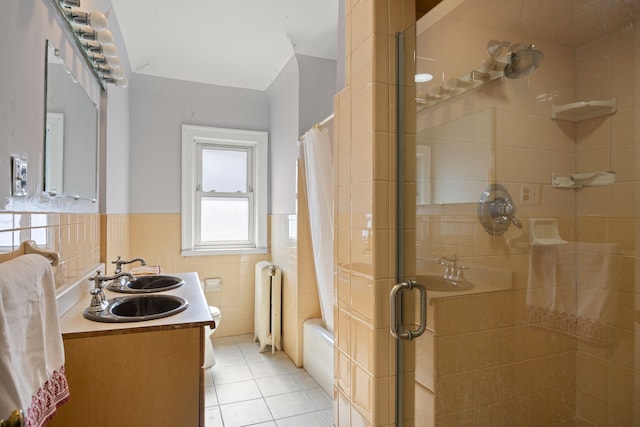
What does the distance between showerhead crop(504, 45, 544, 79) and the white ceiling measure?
A: 153cm

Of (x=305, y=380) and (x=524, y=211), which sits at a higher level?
(x=524, y=211)

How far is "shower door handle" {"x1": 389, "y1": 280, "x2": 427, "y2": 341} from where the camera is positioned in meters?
1.21

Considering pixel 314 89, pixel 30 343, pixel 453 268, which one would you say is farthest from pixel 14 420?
pixel 314 89

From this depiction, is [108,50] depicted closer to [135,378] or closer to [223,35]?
[223,35]

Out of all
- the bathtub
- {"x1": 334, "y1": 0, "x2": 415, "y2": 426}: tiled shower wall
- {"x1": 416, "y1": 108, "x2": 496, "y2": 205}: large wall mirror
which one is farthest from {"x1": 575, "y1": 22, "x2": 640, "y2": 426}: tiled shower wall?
the bathtub

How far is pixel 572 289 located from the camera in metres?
1.06

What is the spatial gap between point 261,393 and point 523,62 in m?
2.44

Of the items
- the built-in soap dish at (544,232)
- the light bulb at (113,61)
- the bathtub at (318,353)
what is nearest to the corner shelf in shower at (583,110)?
the built-in soap dish at (544,232)

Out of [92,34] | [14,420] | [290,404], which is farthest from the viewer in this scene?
[290,404]

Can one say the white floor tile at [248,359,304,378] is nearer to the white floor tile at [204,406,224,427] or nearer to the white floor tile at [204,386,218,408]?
the white floor tile at [204,386,218,408]

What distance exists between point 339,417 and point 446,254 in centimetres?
82

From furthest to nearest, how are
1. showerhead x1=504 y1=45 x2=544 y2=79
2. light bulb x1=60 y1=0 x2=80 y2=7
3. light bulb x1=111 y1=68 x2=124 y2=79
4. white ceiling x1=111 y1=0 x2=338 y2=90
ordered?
white ceiling x1=111 y1=0 x2=338 y2=90 < light bulb x1=111 y1=68 x2=124 y2=79 < light bulb x1=60 y1=0 x2=80 y2=7 < showerhead x1=504 y1=45 x2=544 y2=79

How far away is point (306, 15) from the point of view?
8.09ft

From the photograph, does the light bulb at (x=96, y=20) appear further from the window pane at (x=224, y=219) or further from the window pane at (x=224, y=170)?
the window pane at (x=224, y=219)
